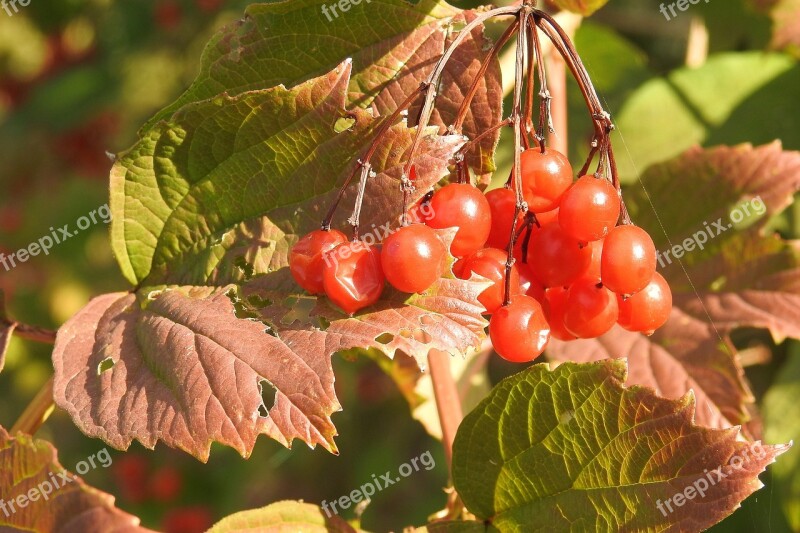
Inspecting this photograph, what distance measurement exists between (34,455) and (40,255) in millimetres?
2913

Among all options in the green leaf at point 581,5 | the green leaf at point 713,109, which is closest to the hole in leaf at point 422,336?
the green leaf at point 581,5

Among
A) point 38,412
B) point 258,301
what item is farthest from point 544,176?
point 38,412

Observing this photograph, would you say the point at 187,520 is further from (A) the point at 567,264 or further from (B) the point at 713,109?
(A) the point at 567,264

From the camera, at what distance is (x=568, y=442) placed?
1051mm

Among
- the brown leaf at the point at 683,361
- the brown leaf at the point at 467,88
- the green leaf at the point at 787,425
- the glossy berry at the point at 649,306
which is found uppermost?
the brown leaf at the point at 467,88

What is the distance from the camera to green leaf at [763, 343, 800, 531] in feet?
5.36

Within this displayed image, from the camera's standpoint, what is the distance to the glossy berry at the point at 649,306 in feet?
3.53

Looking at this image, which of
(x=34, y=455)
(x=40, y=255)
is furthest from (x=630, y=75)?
(x=40, y=255)

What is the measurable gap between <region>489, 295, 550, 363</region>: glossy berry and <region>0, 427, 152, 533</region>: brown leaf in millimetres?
458

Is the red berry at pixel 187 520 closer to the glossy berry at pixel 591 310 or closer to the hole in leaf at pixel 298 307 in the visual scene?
the hole in leaf at pixel 298 307

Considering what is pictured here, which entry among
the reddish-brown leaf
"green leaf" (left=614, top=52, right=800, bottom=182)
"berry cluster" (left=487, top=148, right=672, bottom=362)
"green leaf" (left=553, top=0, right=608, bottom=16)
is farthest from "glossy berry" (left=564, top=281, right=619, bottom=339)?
"green leaf" (left=614, top=52, right=800, bottom=182)

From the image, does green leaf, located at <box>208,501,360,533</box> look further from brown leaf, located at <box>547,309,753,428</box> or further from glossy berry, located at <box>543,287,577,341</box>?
brown leaf, located at <box>547,309,753,428</box>

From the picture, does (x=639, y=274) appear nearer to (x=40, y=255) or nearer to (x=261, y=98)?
(x=261, y=98)

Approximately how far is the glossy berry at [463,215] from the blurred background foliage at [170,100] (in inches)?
33.5
